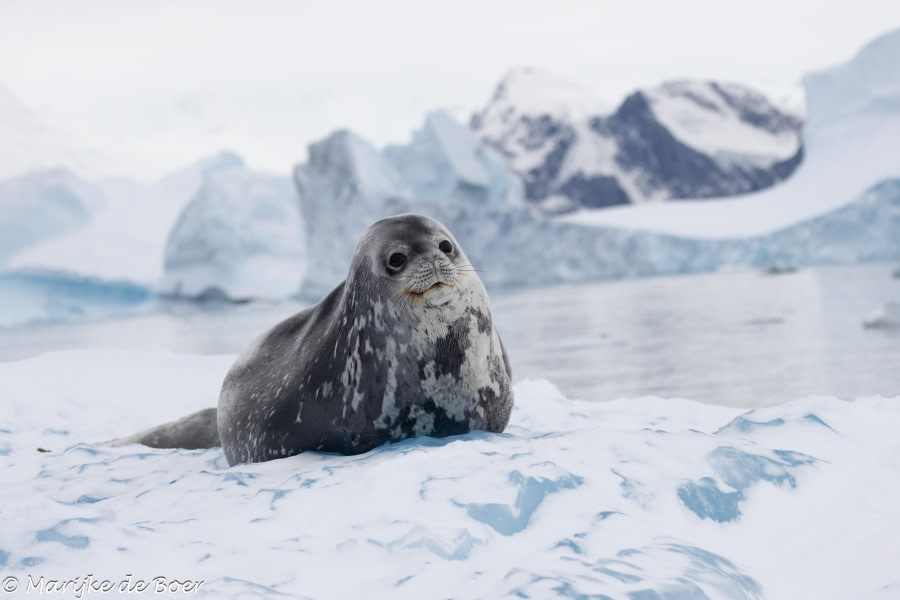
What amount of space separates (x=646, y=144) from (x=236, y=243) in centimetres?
8319

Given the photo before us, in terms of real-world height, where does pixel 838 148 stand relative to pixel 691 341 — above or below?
above

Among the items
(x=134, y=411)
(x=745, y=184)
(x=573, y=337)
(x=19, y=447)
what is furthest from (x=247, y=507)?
(x=745, y=184)

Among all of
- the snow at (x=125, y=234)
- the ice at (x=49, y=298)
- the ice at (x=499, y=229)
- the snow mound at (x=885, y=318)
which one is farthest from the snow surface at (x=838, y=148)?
the snow mound at (x=885, y=318)

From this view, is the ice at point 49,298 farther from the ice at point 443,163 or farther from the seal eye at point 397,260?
the seal eye at point 397,260

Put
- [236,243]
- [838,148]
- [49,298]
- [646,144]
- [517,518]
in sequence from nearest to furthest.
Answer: [517,518] < [49,298] < [236,243] < [838,148] < [646,144]

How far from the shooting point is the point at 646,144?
10412cm

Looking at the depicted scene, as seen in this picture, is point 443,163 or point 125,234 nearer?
point 443,163

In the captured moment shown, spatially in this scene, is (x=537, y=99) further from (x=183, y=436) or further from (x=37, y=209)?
(x=183, y=436)

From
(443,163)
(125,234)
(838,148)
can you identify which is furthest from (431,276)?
(125,234)

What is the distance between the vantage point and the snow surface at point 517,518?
1860 millimetres

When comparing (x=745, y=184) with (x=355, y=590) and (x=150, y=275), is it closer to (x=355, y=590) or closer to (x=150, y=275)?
(x=150, y=275)

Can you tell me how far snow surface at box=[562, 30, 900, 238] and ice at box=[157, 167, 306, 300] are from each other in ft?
30.8

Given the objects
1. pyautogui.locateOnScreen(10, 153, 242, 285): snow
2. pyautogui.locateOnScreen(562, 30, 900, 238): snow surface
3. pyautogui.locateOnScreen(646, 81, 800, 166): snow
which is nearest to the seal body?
pyautogui.locateOnScreen(10, 153, 242, 285): snow

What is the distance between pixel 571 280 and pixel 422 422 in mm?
25688
